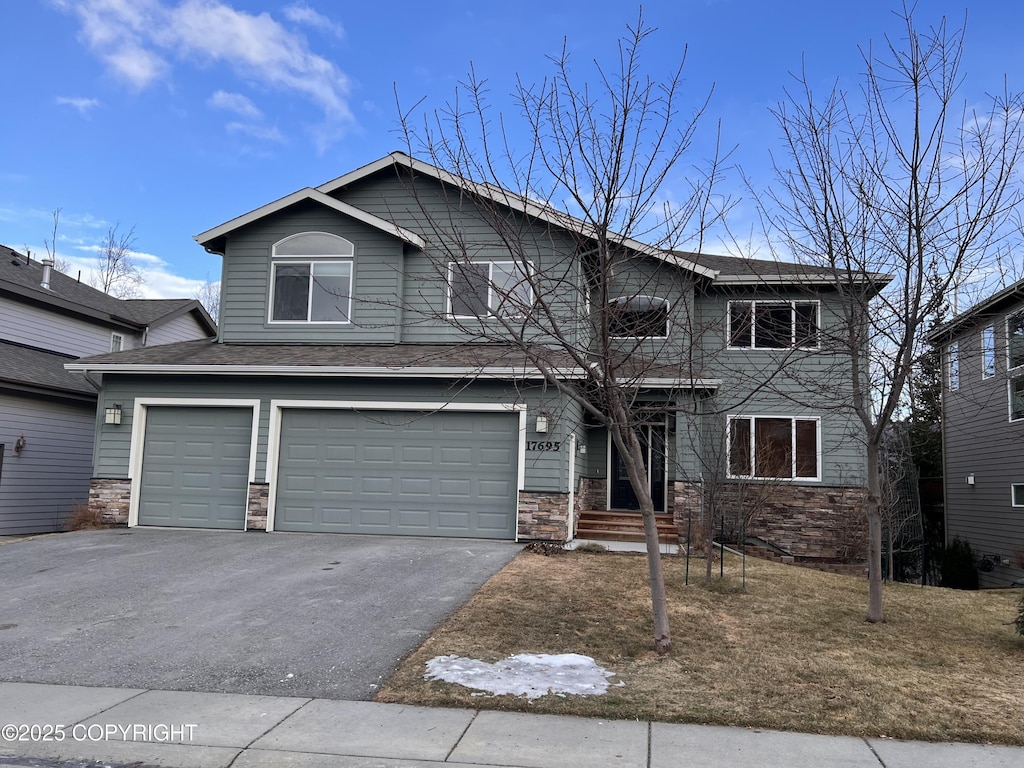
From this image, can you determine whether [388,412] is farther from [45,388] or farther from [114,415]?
[45,388]

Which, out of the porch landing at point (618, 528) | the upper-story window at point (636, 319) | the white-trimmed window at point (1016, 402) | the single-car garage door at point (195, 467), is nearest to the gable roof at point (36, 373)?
the single-car garage door at point (195, 467)

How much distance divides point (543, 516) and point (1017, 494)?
10938mm

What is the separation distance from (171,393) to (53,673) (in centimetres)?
Result: 819

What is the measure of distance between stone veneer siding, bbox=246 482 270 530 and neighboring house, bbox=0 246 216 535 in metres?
3.82

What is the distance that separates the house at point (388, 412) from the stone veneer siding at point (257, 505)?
0.09 feet

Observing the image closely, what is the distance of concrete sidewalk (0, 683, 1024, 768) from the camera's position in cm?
439

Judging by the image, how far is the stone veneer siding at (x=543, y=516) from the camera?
12.3m

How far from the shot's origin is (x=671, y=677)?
595cm

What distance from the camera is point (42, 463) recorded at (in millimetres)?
16859

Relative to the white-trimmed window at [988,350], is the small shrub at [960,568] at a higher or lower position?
lower

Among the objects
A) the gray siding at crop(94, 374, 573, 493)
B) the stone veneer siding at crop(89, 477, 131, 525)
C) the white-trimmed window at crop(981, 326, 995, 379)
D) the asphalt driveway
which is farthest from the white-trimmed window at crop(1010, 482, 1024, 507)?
the stone veneer siding at crop(89, 477, 131, 525)

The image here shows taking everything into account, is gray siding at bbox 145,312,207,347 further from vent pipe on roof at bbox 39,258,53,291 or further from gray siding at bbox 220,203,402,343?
gray siding at bbox 220,203,402,343

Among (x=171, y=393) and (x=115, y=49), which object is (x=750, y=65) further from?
(x=115, y=49)

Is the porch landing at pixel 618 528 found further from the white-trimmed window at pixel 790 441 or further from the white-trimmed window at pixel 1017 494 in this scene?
the white-trimmed window at pixel 1017 494
